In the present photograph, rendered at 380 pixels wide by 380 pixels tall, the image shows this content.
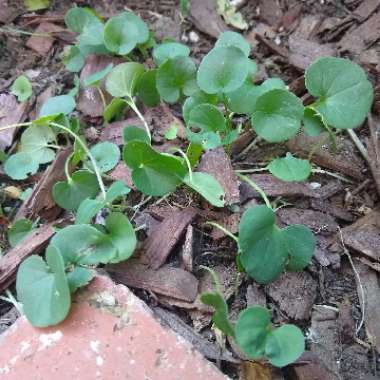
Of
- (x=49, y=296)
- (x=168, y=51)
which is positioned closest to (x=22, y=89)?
(x=168, y=51)

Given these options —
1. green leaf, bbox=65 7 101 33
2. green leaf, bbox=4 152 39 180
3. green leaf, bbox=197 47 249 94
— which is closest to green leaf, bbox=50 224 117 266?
green leaf, bbox=4 152 39 180

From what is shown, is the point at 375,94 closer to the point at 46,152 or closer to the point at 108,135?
the point at 108,135

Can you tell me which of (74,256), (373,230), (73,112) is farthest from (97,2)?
(373,230)

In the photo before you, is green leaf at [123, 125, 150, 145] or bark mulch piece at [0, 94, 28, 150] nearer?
green leaf at [123, 125, 150, 145]

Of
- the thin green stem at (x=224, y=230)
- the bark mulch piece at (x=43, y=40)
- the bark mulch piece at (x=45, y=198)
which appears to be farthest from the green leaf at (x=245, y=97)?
the bark mulch piece at (x=43, y=40)

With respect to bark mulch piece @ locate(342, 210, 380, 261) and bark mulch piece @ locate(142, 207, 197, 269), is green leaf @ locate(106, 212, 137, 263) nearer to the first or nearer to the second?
bark mulch piece @ locate(142, 207, 197, 269)

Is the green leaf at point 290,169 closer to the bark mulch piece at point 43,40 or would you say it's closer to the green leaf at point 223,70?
the green leaf at point 223,70
